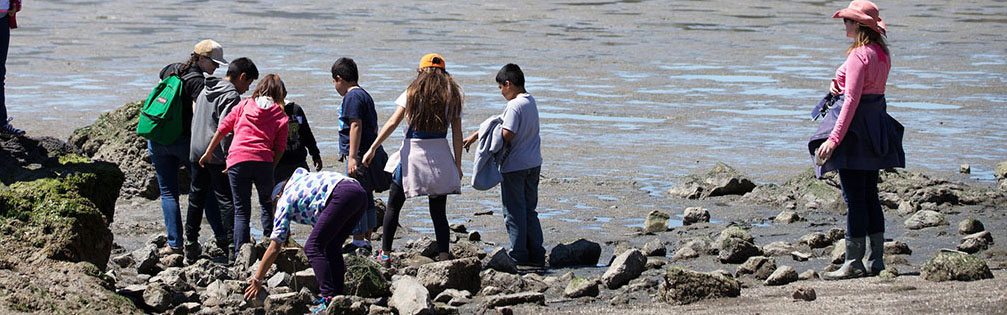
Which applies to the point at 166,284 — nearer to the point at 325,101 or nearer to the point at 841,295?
the point at 841,295

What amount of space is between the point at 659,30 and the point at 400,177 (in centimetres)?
2737

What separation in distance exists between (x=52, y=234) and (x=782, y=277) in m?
4.31

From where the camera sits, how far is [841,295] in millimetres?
7277

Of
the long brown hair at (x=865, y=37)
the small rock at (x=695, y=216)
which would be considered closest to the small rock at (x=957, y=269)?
the long brown hair at (x=865, y=37)

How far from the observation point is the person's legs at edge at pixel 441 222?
29.3 ft

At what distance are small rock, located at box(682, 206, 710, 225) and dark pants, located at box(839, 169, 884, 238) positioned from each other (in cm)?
325

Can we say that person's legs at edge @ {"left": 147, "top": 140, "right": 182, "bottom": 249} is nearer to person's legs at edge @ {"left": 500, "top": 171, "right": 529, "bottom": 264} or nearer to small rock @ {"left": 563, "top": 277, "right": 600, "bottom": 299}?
person's legs at edge @ {"left": 500, "top": 171, "right": 529, "bottom": 264}

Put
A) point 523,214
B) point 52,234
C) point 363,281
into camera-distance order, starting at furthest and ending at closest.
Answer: point 523,214, point 363,281, point 52,234

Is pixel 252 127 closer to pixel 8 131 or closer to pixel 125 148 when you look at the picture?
pixel 8 131

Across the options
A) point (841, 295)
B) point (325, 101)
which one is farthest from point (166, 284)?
point (325, 101)

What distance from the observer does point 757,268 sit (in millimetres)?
8422

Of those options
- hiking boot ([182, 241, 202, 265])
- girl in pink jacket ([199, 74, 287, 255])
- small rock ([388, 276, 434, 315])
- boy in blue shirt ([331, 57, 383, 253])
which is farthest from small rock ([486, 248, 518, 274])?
hiking boot ([182, 241, 202, 265])

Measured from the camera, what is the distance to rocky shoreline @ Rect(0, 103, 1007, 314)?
7.04 m

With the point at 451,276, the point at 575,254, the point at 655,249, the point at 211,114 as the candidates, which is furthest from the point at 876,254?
the point at 211,114
